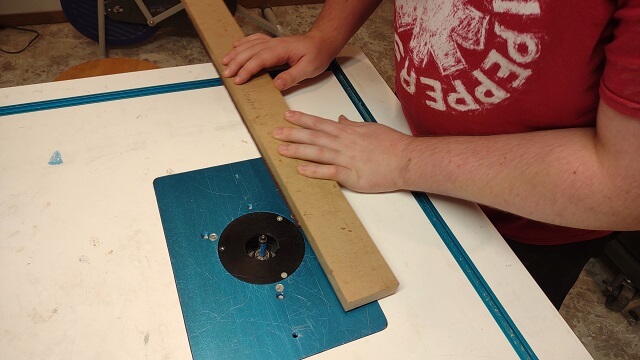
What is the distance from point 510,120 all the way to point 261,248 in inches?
14.1

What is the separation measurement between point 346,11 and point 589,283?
49.1 inches

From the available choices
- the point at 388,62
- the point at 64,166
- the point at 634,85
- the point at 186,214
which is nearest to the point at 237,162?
the point at 186,214

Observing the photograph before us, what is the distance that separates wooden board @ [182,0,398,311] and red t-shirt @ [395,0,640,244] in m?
0.20

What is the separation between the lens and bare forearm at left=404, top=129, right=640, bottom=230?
527 mm

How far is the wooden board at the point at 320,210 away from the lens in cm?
58

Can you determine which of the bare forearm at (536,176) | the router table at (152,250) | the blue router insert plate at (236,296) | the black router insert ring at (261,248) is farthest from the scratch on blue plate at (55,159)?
the bare forearm at (536,176)

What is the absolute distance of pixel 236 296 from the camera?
0.58m

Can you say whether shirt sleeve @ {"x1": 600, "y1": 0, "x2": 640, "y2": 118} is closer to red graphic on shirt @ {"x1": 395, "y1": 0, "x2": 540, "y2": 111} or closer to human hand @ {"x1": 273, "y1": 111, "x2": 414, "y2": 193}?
red graphic on shirt @ {"x1": 395, "y1": 0, "x2": 540, "y2": 111}

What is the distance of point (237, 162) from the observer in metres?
0.72

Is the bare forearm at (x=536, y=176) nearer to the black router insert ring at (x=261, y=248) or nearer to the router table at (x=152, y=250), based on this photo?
the router table at (x=152, y=250)

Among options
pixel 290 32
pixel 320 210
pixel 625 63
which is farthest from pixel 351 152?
pixel 290 32

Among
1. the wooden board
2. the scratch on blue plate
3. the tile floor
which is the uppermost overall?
the wooden board

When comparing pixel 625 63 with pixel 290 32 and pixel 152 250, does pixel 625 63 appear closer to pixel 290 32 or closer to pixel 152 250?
pixel 152 250

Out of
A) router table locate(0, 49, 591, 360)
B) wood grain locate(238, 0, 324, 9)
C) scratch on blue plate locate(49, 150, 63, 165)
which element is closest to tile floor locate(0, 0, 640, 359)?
wood grain locate(238, 0, 324, 9)
